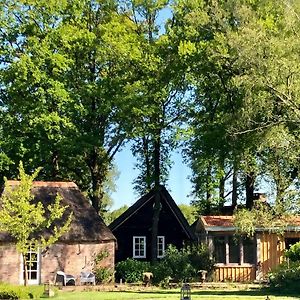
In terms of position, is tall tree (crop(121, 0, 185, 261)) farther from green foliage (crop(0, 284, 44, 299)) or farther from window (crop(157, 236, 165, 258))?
green foliage (crop(0, 284, 44, 299))

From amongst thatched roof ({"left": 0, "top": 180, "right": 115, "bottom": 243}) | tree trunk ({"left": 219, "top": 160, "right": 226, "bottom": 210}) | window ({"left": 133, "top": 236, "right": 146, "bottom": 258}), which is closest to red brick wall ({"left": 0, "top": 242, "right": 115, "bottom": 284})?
thatched roof ({"left": 0, "top": 180, "right": 115, "bottom": 243})

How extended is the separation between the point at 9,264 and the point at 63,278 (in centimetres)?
283

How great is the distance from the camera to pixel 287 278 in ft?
97.2

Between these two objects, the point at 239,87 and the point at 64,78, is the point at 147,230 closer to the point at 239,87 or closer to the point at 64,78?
the point at 64,78

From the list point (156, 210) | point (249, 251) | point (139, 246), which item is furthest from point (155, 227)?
point (249, 251)

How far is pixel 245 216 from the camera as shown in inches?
1138

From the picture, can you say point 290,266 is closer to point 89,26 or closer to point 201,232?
point 201,232

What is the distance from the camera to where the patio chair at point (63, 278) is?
34.5 meters

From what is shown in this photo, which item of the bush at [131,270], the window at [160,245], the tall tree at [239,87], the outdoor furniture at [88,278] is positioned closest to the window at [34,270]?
the outdoor furniture at [88,278]

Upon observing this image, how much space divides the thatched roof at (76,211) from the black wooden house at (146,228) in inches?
207

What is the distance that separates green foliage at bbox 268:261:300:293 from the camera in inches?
1136

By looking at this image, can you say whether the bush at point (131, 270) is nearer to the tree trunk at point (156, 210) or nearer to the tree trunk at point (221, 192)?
the tree trunk at point (156, 210)

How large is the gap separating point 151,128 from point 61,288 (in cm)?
1315

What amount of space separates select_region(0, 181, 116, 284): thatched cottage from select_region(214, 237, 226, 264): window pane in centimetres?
582
